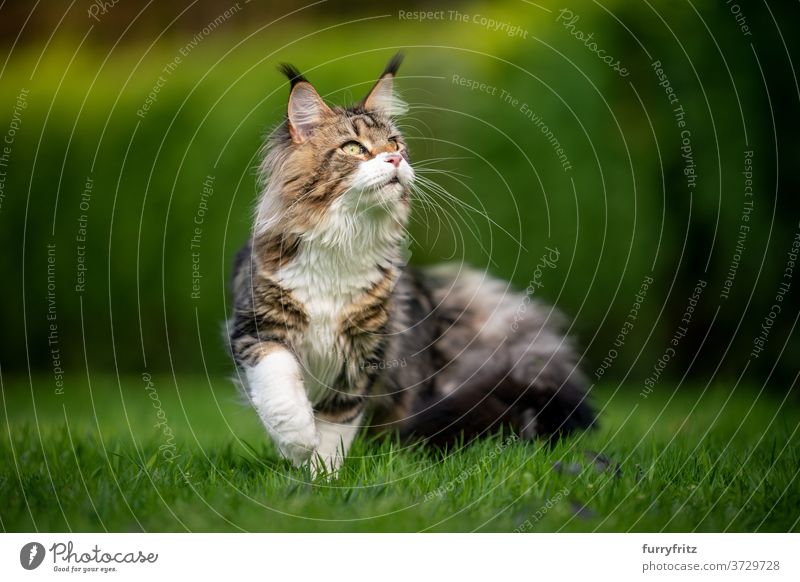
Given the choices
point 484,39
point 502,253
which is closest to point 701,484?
point 502,253

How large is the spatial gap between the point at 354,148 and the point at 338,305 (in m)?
0.61

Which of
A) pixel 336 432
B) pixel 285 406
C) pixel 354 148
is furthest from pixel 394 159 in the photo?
pixel 336 432

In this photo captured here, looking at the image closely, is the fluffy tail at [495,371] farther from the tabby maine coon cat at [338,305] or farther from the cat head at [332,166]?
the cat head at [332,166]

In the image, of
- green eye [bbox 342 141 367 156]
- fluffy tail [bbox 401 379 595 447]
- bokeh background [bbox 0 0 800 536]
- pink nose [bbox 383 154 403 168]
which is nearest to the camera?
pink nose [bbox 383 154 403 168]

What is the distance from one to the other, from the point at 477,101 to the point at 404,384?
231 cm

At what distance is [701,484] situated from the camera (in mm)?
2809

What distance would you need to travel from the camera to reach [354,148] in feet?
9.95

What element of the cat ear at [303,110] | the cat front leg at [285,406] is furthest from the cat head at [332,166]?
the cat front leg at [285,406]

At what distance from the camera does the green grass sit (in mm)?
2508

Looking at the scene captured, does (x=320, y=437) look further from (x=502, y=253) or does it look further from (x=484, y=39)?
(x=484, y=39)

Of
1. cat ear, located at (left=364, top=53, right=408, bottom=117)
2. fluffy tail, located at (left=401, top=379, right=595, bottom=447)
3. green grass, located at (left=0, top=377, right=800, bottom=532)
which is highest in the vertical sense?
cat ear, located at (left=364, top=53, right=408, bottom=117)

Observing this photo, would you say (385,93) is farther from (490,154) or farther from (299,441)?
(490,154)
